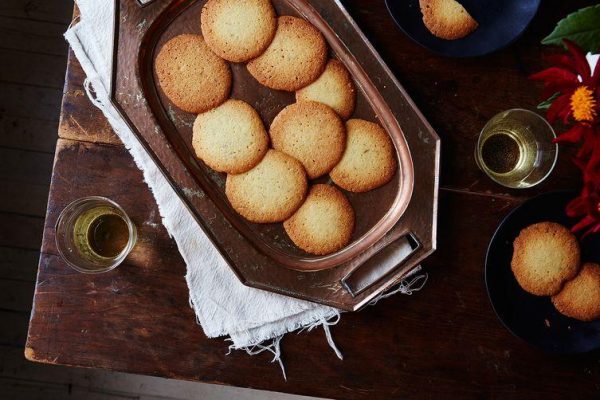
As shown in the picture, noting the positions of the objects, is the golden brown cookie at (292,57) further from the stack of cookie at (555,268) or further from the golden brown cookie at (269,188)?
the stack of cookie at (555,268)

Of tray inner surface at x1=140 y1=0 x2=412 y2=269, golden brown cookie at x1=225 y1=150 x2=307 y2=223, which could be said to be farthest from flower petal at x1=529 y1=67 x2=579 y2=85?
golden brown cookie at x1=225 y1=150 x2=307 y2=223

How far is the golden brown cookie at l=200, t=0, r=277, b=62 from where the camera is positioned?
895 mm

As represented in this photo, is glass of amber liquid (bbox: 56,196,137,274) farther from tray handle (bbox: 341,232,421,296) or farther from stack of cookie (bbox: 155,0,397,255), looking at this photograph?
tray handle (bbox: 341,232,421,296)

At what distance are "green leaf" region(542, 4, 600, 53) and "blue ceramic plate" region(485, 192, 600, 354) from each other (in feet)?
1.08

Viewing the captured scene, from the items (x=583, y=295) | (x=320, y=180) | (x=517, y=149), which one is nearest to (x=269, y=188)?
(x=320, y=180)

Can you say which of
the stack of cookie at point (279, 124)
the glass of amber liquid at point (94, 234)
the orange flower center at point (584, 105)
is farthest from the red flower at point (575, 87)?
the glass of amber liquid at point (94, 234)

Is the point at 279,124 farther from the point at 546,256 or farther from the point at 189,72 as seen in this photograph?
the point at 546,256

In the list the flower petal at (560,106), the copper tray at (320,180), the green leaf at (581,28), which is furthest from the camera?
the copper tray at (320,180)

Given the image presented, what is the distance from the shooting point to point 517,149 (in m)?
0.98

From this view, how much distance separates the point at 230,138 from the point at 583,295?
0.65 m

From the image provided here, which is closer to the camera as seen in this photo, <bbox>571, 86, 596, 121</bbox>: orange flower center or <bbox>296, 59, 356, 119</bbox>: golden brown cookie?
<bbox>571, 86, 596, 121</bbox>: orange flower center

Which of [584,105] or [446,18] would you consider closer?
[584,105]

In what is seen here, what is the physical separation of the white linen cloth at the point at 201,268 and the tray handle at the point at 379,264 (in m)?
0.06

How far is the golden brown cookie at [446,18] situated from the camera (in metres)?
0.92
